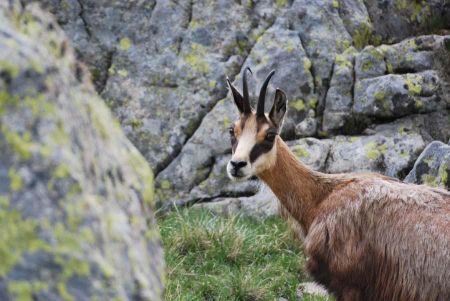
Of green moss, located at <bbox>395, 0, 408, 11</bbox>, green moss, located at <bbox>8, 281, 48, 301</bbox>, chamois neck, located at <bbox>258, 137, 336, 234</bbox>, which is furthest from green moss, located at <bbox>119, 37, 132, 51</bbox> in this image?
green moss, located at <bbox>8, 281, 48, 301</bbox>

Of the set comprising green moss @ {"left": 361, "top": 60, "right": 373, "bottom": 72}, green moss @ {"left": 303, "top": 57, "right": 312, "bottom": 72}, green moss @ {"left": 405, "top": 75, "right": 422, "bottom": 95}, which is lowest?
green moss @ {"left": 405, "top": 75, "right": 422, "bottom": 95}

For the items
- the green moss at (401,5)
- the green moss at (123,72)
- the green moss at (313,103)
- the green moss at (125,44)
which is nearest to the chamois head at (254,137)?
the green moss at (313,103)

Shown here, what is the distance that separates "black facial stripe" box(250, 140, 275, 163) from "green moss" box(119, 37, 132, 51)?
4565 mm

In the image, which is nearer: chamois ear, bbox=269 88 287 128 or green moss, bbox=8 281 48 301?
green moss, bbox=8 281 48 301

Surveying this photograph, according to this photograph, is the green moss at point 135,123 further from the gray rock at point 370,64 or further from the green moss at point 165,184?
the gray rock at point 370,64

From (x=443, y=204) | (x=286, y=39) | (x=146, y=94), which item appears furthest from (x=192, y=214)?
(x=443, y=204)

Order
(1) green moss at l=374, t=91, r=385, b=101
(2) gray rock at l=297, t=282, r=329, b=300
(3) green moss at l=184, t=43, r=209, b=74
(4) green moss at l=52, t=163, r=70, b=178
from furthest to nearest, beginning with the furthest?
(3) green moss at l=184, t=43, r=209, b=74 < (1) green moss at l=374, t=91, r=385, b=101 < (2) gray rock at l=297, t=282, r=329, b=300 < (4) green moss at l=52, t=163, r=70, b=178

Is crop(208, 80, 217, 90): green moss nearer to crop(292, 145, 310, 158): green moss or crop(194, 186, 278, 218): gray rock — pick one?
crop(292, 145, 310, 158): green moss

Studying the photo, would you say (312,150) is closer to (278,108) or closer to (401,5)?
(278,108)

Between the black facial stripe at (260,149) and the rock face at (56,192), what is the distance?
532 cm

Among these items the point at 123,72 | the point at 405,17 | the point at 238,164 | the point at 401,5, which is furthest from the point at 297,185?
the point at 401,5

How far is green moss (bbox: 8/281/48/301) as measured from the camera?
5.83ft

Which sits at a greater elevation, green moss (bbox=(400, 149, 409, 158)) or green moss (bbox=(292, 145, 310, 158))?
green moss (bbox=(292, 145, 310, 158))

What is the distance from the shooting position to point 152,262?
2.25 metres
